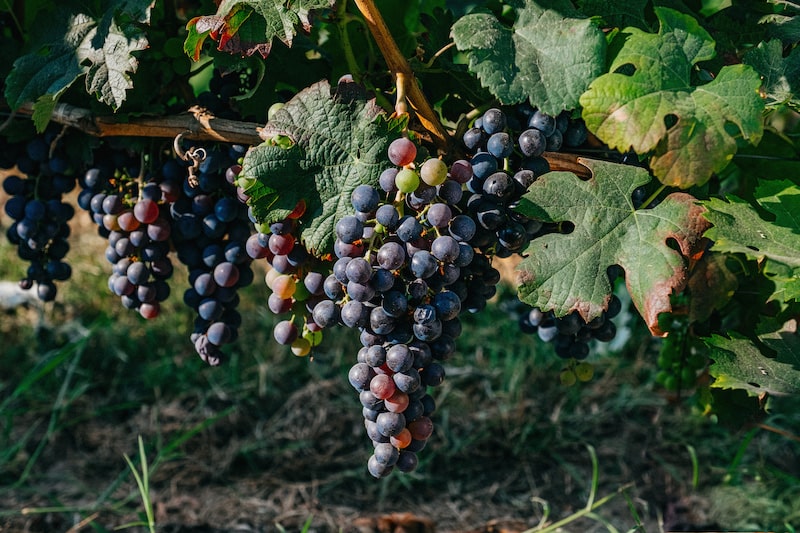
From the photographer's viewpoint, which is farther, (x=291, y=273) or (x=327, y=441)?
(x=327, y=441)

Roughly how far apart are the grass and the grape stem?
1173 mm

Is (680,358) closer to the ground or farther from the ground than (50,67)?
closer to the ground

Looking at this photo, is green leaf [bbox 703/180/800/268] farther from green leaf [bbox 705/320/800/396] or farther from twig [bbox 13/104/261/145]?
twig [bbox 13/104/261/145]

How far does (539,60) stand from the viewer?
1220mm

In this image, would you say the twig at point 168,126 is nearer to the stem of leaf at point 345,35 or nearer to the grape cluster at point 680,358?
the stem of leaf at point 345,35

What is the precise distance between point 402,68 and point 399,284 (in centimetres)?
36

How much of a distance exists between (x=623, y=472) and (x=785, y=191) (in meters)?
1.31

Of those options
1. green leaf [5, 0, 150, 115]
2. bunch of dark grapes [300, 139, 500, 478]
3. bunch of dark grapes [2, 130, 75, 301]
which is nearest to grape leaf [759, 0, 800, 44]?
bunch of dark grapes [300, 139, 500, 478]

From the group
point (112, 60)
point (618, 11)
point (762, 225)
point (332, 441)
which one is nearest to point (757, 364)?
point (762, 225)

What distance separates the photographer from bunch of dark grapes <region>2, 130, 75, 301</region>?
160cm

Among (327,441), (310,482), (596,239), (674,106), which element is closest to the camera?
(674,106)

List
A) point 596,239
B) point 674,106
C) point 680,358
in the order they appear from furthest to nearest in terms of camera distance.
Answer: point 680,358
point 596,239
point 674,106

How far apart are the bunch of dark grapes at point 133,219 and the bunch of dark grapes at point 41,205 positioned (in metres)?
0.07

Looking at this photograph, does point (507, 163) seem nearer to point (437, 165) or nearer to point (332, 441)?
point (437, 165)
